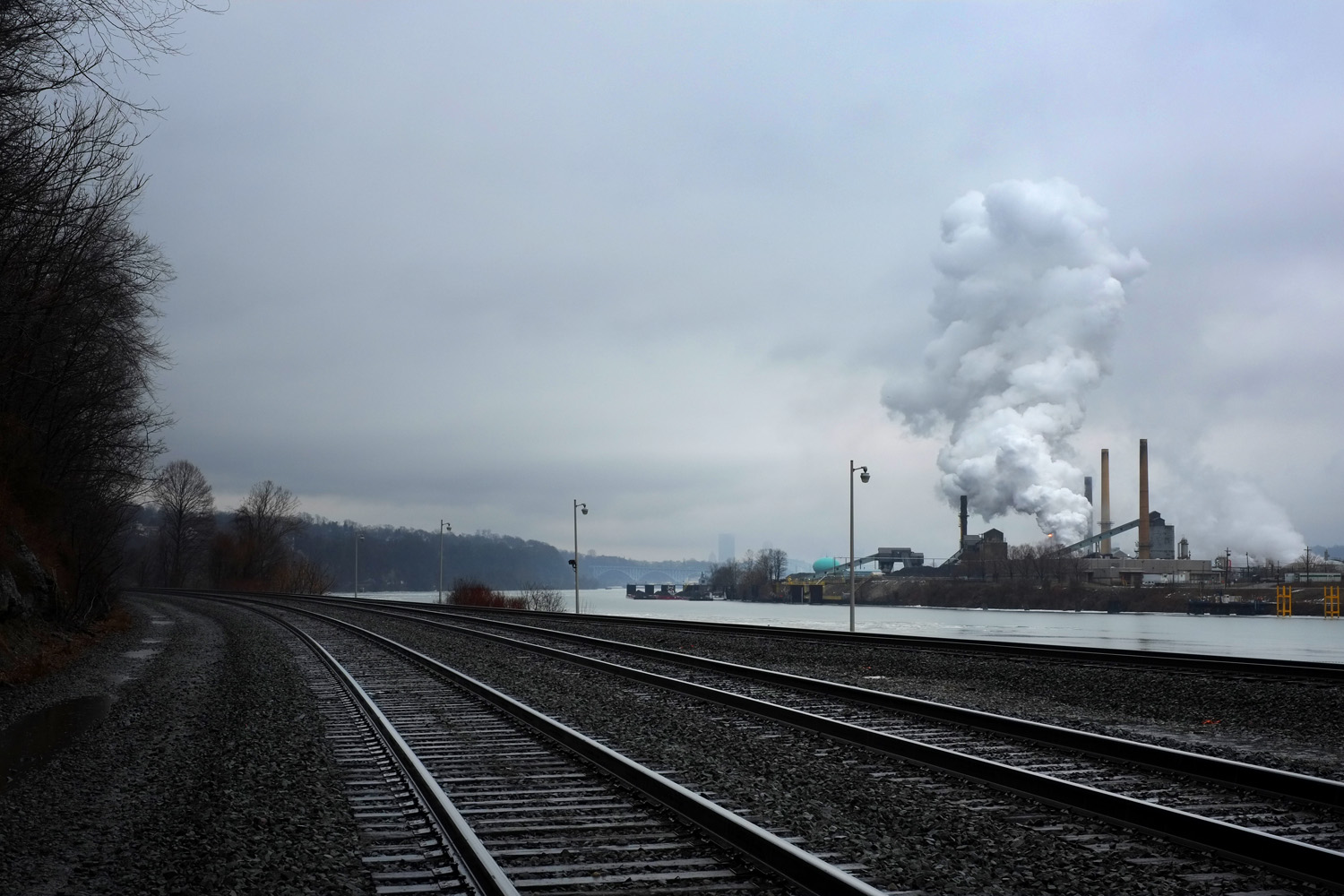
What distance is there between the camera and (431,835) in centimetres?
739

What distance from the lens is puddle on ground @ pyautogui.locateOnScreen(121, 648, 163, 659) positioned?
25691 mm

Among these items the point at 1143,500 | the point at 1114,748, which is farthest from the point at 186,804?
the point at 1143,500

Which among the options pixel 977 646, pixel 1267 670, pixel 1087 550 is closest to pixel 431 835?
pixel 1267 670

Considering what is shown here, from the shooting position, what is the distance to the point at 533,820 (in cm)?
784

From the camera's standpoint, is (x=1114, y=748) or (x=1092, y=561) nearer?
(x=1114, y=748)

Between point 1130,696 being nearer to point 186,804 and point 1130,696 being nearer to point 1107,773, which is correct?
point 1107,773

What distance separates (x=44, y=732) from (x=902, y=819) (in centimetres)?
1130

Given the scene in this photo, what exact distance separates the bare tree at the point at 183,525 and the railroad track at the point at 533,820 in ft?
396

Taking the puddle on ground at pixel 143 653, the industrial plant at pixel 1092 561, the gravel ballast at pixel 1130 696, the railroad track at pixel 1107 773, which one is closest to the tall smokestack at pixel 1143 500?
the industrial plant at pixel 1092 561

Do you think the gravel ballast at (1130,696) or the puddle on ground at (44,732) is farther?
the gravel ballast at (1130,696)

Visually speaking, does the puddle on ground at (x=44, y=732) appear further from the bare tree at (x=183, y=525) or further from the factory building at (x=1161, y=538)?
the factory building at (x=1161, y=538)

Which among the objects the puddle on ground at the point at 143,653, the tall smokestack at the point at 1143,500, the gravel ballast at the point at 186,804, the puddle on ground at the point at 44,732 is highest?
the tall smokestack at the point at 1143,500

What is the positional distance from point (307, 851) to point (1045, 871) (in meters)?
4.68

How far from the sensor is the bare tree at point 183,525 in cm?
12256
